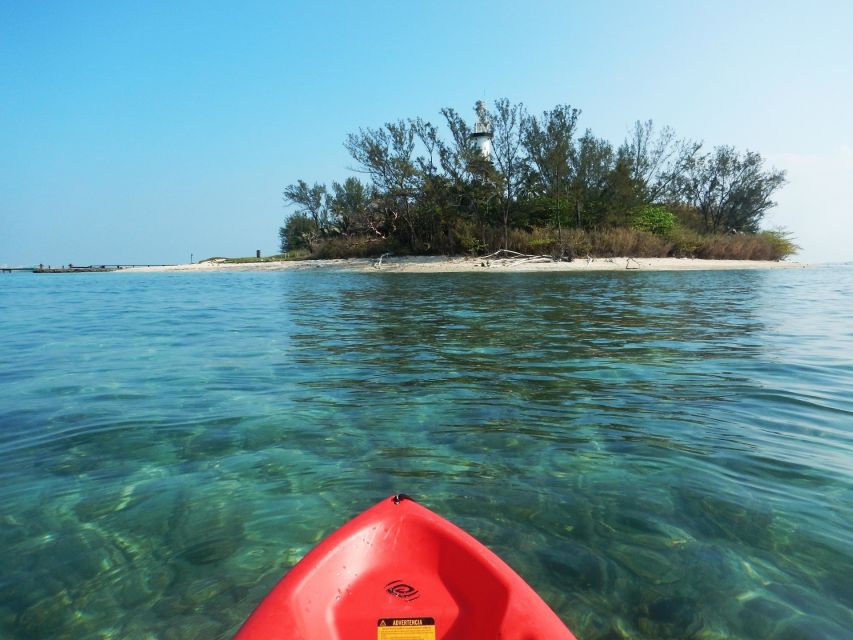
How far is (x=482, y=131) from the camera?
1850 inches

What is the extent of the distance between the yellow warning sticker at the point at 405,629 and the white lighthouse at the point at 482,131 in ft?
152

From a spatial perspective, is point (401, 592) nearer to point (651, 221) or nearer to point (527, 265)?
point (527, 265)

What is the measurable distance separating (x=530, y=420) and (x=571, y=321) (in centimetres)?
716

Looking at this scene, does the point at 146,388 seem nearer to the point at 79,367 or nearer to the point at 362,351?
the point at 79,367

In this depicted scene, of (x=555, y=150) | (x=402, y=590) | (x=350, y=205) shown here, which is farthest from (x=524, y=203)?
(x=402, y=590)

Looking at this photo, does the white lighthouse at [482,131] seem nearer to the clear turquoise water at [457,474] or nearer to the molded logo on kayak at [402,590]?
the clear turquoise water at [457,474]

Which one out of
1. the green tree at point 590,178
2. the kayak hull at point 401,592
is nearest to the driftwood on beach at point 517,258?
the green tree at point 590,178

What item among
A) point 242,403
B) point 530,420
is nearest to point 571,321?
point 530,420

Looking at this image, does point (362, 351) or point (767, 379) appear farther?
point (362, 351)

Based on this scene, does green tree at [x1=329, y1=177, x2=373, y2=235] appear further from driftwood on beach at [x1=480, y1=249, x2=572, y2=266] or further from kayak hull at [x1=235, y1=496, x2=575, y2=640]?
kayak hull at [x1=235, y1=496, x2=575, y2=640]

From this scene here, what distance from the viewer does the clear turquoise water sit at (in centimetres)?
268

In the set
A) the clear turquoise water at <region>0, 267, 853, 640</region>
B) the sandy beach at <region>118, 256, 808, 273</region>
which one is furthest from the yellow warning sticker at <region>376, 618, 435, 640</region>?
the sandy beach at <region>118, 256, 808, 273</region>

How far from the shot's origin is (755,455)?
4.20 metres

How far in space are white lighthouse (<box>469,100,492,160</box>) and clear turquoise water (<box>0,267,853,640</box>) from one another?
40700mm
